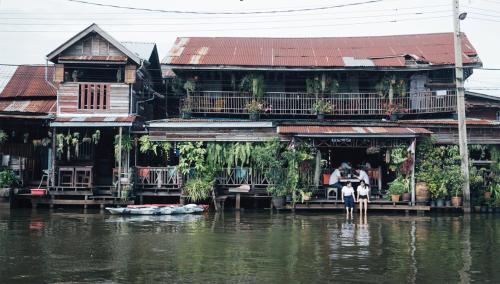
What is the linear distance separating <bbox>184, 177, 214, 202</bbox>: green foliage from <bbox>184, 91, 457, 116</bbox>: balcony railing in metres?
4.93

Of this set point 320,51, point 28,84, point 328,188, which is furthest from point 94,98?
point 320,51

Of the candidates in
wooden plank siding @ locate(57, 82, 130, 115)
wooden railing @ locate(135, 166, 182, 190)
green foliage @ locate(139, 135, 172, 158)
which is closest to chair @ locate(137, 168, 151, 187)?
wooden railing @ locate(135, 166, 182, 190)

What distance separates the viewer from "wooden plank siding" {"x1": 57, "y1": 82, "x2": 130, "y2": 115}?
25.9 meters

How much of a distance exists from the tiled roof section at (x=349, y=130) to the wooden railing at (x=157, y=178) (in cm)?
521

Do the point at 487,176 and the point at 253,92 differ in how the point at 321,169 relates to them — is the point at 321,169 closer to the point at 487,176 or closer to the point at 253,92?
the point at 253,92

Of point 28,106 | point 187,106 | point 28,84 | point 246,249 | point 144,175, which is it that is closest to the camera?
point 246,249

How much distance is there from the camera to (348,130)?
79.6ft

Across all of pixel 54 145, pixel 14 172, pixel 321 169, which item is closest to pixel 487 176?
pixel 321 169

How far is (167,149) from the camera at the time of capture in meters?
24.9

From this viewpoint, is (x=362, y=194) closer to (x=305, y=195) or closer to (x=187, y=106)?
(x=305, y=195)

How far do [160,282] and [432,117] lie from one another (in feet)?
70.7

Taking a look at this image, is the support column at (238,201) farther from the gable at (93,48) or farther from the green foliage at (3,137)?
the green foliage at (3,137)

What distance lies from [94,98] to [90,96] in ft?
0.78

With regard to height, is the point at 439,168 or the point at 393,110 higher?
the point at 393,110
